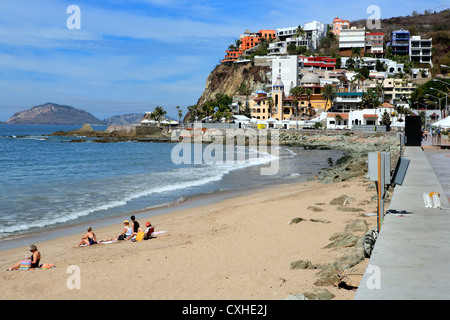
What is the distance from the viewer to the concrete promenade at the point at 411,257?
622 centimetres

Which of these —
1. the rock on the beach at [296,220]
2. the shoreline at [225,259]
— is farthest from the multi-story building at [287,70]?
the rock on the beach at [296,220]

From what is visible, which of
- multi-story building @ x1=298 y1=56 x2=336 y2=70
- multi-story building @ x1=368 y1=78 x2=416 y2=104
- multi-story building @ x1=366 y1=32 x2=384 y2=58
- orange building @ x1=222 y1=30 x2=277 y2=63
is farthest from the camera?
orange building @ x1=222 y1=30 x2=277 y2=63

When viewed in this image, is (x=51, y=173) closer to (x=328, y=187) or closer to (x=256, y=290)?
(x=328, y=187)

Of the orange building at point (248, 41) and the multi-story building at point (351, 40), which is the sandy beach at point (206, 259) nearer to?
the orange building at point (248, 41)

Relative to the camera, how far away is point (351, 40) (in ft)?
541

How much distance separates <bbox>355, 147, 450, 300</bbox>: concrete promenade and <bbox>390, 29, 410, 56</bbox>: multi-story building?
165766 millimetres

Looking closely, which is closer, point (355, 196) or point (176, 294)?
point (176, 294)

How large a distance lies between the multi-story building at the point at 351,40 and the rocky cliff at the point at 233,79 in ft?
127

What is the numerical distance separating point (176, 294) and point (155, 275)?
160 cm

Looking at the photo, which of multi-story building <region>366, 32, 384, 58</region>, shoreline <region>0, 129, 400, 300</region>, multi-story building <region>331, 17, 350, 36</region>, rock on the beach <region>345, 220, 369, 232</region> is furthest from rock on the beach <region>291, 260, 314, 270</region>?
multi-story building <region>331, 17, 350, 36</region>

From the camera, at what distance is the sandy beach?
9031 millimetres

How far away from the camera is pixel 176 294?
29.3 ft

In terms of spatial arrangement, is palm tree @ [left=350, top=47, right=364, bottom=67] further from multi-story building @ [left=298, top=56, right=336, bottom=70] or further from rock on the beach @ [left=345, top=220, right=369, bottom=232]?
rock on the beach @ [left=345, top=220, right=369, bottom=232]
